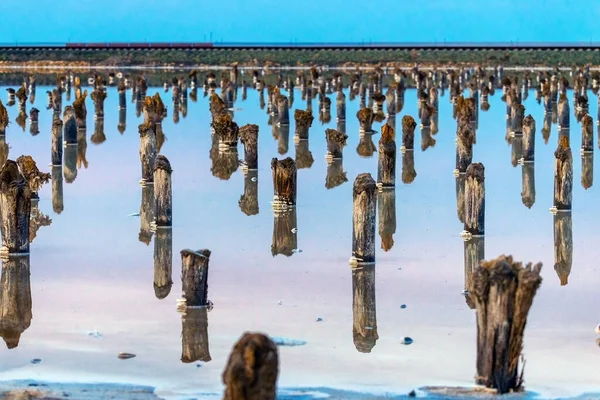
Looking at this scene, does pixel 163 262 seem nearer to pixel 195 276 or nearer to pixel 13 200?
pixel 13 200

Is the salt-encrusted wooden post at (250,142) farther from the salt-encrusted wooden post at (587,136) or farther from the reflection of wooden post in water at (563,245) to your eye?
the salt-encrusted wooden post at (587,136)

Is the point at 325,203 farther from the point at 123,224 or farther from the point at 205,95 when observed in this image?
the point at 205,95

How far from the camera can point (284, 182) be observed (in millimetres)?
21078

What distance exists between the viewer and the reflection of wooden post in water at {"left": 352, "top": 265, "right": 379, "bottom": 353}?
13.1 meters

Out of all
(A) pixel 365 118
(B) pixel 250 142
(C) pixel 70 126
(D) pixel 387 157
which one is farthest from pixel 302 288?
(A) pixel 365 118

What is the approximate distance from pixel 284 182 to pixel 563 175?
4349mm

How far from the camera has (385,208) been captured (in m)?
22.0

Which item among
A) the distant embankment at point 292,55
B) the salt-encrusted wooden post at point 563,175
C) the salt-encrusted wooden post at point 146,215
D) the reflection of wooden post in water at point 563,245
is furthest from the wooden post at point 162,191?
the distant embankment at point 292,55

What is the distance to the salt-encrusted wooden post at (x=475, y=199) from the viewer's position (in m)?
17.8

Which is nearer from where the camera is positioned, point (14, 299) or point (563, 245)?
point (14, 299)

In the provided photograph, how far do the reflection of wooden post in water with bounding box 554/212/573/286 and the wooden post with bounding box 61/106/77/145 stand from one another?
13173 millimetres

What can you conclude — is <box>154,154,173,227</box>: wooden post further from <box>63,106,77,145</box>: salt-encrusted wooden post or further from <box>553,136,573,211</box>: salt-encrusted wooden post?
<box>63,106,77,145</box>: salt-encrusted wooden post

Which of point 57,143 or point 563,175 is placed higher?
point 57,143

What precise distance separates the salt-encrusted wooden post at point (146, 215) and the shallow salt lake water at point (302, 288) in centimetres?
20
